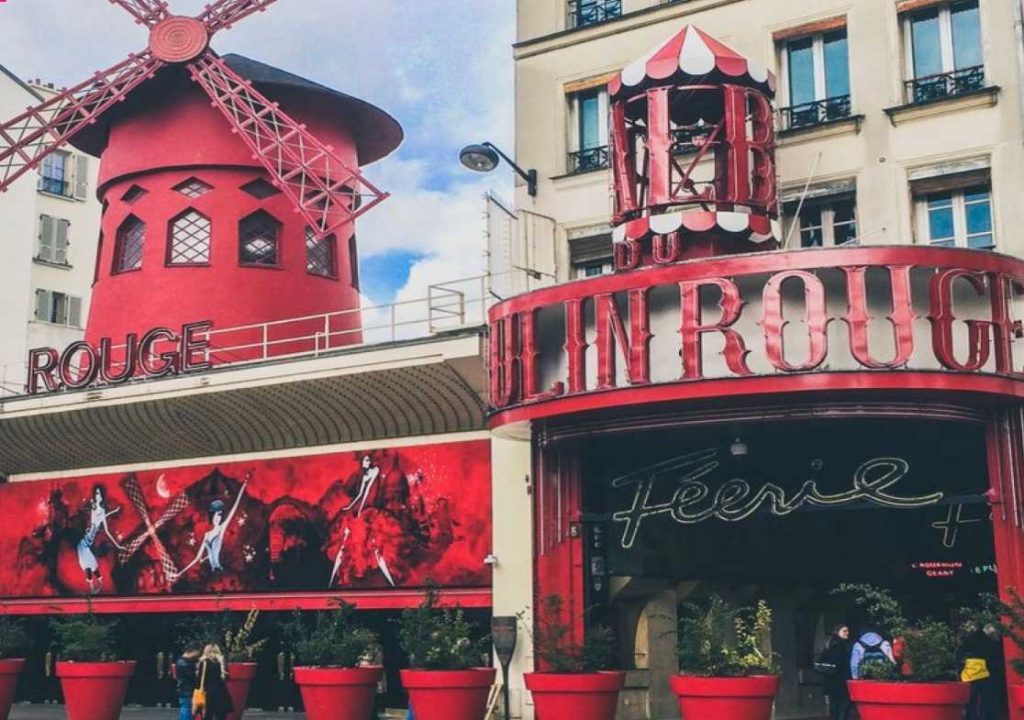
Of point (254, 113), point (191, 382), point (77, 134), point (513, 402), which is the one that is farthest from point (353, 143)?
point (513, 402)

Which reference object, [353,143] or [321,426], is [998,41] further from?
[353,143]

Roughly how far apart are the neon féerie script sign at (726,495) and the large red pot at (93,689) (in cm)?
543

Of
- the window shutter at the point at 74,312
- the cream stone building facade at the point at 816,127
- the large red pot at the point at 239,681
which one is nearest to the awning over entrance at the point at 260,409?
the cream stone building facade at the point at 816,127

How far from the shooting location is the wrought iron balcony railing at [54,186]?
30172 millimetres

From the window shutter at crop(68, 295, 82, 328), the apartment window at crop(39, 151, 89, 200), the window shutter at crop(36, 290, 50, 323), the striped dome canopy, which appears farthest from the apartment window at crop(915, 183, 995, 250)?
the apartment window at crop(39, 151, 89, 200)

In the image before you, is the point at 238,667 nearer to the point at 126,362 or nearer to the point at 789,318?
the point at 126,362

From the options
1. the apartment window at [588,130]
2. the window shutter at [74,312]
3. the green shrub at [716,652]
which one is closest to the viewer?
the green shrub at [716,652]

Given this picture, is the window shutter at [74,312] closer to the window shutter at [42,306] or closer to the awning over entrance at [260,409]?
the window shutter at [42,306]

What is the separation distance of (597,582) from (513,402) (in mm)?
2438

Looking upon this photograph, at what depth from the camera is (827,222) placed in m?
14.5

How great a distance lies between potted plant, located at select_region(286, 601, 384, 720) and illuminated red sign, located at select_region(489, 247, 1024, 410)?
287cm

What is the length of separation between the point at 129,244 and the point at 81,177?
1044cm

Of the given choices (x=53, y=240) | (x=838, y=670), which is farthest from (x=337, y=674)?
(x=53, y=240)

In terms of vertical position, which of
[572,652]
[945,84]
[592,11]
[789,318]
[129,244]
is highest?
[592,11]
